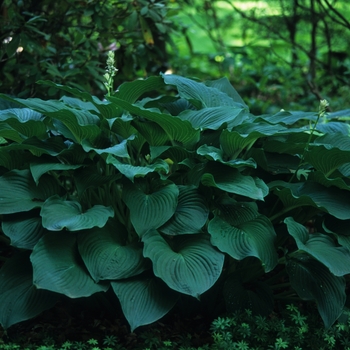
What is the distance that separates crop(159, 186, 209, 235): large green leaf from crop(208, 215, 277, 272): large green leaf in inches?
2.5

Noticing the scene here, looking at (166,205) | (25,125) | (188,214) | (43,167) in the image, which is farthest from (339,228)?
(25,125)

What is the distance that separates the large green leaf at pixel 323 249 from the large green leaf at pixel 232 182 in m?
0.20

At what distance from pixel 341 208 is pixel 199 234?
717mm

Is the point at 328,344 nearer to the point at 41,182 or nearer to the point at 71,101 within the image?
the point at 41,182

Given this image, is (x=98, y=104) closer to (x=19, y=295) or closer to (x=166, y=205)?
(x=166, y=205)

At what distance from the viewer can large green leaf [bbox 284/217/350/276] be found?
7.77 ft

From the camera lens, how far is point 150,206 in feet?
8.08

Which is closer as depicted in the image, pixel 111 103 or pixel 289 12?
pixel 111 103

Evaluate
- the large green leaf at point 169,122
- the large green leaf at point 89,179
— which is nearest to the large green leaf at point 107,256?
the large green leaf at point 89,179

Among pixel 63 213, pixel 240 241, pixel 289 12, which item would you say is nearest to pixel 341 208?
pixel 240 241

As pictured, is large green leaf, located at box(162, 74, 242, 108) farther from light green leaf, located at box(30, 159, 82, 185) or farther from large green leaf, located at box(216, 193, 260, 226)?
light green leaf, located at box(30, 159, 82, 185)

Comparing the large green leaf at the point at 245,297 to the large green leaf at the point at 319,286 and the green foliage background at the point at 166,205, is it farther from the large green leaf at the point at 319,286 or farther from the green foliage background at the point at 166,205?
the large green leaf at the point at 319,286

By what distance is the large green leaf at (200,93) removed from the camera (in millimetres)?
2957

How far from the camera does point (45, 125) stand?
2693 millimetres
